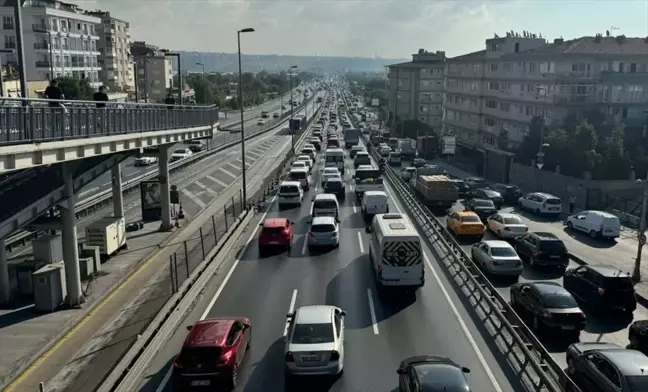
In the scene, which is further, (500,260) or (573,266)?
(573,266)

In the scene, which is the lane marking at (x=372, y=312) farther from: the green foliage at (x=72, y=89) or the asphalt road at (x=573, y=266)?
the green foliage at (x=72, y=89)

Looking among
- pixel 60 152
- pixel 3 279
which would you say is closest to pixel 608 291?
pixel 60 152

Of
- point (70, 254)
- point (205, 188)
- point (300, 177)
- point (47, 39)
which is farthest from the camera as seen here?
point (47, 39)

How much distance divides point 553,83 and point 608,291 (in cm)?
4106

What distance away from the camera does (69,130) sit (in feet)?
59.1

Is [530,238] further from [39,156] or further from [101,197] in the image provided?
[101,197]

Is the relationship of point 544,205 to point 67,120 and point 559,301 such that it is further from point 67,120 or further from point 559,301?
point 67,120

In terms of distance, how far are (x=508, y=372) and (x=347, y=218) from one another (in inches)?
832

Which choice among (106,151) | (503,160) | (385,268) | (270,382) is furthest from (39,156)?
(503,160)

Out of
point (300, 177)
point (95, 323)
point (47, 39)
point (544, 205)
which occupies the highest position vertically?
point (47, 39)

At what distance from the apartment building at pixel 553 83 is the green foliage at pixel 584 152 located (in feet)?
11.2

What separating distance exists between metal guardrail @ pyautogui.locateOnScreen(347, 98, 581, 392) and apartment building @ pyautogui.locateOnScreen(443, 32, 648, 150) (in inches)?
1276

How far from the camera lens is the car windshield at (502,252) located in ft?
76.8

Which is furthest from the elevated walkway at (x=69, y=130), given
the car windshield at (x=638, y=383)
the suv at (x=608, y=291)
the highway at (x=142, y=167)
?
the suv at (x=608, y=291)
